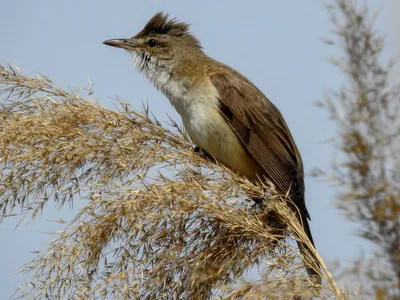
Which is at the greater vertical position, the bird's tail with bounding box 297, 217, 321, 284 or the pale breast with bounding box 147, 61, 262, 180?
the bird's tail with bounding box 297, 217, 321, 284

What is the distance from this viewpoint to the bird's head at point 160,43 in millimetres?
4594

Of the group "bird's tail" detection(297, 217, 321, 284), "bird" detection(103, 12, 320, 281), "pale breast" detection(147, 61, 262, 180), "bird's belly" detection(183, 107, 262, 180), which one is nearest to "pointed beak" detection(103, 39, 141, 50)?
"bird" detection(103, 12, 320, 281)

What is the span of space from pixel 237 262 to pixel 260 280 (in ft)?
0.94

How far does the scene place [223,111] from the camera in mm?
4234

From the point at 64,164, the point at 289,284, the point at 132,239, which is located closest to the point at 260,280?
the point at 289,284

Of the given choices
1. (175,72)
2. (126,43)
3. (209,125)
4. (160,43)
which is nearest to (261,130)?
(209,125)

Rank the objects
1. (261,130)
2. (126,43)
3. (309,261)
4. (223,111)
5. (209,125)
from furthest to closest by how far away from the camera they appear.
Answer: (126,43)
(261,130)
(223,111)
(209,125)
(309,261)

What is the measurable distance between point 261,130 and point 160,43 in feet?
3.59

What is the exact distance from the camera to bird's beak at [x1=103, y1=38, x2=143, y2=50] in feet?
15.2

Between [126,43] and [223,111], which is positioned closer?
[223,111]

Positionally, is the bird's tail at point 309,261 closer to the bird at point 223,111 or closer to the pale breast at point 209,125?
the bird at point 223,111

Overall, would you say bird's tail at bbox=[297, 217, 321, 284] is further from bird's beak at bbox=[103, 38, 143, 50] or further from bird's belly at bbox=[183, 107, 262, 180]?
bird's beak at bbox=[103, 38, 143, 50]

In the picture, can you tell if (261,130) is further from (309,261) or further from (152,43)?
(309,261)

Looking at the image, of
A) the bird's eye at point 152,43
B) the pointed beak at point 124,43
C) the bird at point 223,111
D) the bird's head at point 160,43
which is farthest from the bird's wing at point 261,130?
the pointed beak at point 124,43
